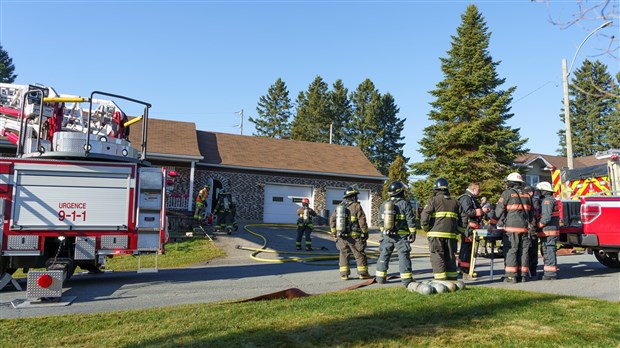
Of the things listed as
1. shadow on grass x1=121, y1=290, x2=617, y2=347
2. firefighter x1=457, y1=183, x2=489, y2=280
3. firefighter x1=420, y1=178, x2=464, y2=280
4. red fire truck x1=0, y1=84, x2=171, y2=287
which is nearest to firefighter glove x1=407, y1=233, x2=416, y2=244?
firefighter x1=420, y1=178, x2=464, y2=280

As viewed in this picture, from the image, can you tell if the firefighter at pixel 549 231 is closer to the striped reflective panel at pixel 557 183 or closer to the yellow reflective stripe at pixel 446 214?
the yellow reflective stripe at pixel 446 214

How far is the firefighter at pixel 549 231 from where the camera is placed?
Answer: 8633 mm

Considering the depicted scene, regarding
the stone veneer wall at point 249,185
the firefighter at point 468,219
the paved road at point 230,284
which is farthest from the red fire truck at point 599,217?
the stone veneer wall at point 249,185

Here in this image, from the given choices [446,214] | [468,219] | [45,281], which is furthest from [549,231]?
[45,281]

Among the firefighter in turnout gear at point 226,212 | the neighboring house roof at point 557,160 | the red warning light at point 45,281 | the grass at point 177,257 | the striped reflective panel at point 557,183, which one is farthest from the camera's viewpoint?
the neighboring house roof at point 557,160

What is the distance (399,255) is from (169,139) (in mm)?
17370

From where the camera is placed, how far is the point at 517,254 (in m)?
8.42

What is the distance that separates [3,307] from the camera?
7.07 meters

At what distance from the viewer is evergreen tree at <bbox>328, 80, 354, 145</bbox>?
180ft

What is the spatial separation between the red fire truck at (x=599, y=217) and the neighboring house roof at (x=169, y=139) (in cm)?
1568

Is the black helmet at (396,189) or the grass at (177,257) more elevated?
the black helmet at (396,189)

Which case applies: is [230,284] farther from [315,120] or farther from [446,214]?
[315,120]

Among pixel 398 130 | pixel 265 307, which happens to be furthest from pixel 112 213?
A: pixel 398 130

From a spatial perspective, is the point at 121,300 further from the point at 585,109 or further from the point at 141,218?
the point at 585,109
